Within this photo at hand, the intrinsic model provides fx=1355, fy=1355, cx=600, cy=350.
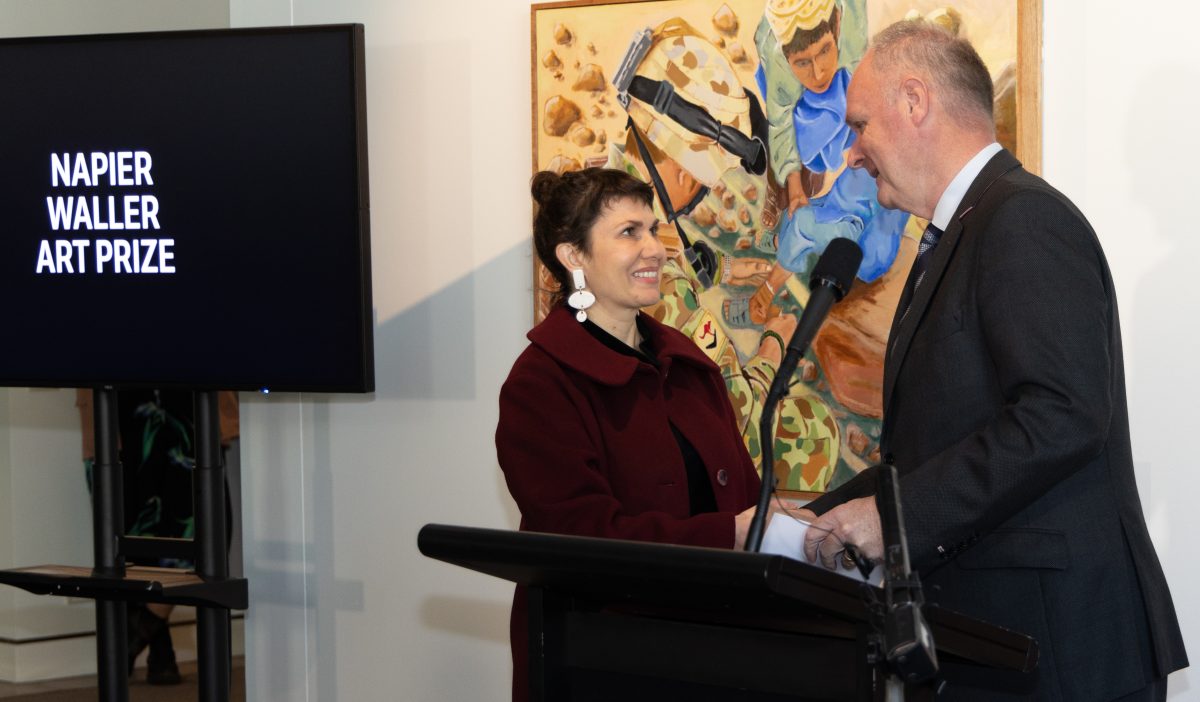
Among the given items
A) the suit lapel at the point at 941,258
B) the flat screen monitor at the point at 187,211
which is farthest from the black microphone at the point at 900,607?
the flat screen monitor at the point at 187,211

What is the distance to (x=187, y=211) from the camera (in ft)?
11.8

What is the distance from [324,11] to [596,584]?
2.88 m

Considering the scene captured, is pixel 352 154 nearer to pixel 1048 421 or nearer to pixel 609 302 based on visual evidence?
pixel 609 302

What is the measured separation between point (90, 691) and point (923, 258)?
4814 millimetres

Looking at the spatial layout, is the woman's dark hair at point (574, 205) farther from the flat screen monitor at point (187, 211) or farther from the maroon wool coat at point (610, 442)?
the flat screen monitor at point (187, 211)

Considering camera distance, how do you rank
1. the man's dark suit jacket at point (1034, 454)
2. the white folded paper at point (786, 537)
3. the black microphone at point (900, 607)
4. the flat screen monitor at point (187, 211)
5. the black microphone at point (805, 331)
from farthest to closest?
the flat screen monitor at point (187, 211) < the white folded paper at point (786, 537) < the man's dark suit jacket at point (1034, 454) < the black microphone at point (805, 331) < the black microphone at point (900, 607)

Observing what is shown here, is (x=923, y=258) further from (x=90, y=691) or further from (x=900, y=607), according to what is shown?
(x=90, y=691)

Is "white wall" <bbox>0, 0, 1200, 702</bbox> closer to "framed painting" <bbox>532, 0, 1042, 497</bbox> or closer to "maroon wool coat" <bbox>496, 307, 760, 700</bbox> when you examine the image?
"framed painting" <bbox>532, 0, 1042, 497</bbox>

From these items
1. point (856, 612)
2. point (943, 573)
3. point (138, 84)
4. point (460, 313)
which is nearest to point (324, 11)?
point (138, 84)

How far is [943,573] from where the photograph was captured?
2.12 m

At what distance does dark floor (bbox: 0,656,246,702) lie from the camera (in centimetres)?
579

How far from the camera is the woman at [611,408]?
2488 millimetres

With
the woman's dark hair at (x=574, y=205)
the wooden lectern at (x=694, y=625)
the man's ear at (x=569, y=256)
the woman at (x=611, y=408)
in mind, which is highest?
the woman's dark hair at (x=574, y=205)

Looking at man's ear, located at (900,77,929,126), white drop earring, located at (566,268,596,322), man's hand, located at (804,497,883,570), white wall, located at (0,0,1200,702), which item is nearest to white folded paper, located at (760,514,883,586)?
man's hand, located at (804,497,883,570)
